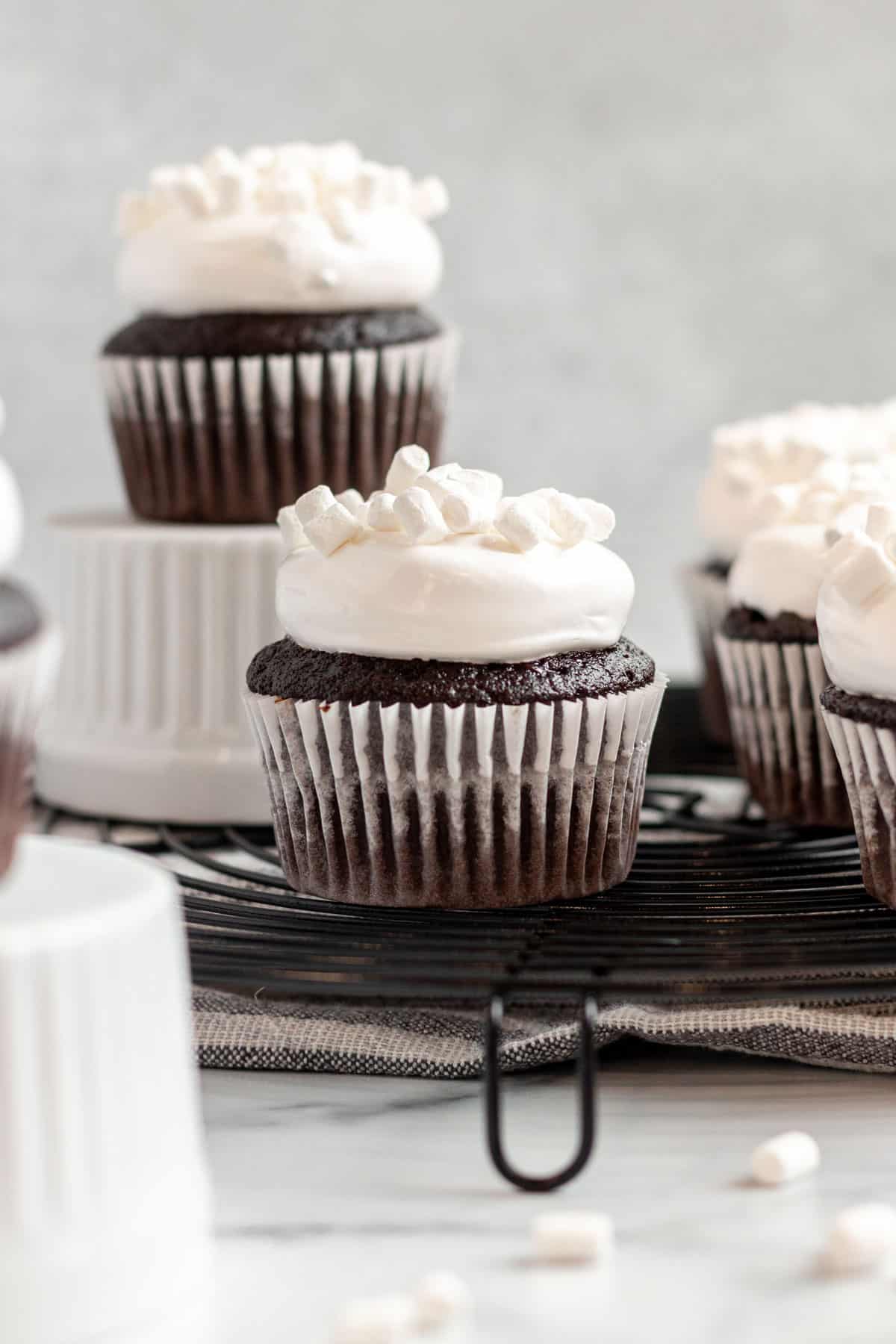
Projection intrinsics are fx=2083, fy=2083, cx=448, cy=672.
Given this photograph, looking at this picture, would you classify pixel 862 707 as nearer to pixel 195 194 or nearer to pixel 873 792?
pixel 873 792

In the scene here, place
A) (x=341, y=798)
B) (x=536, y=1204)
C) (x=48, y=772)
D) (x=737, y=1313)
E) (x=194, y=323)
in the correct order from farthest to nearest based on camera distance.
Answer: (x=48, y=772) → (x=194, y=323) → (x=341, y=798) → (x=536, y=1204) → (x=737, y=1313)

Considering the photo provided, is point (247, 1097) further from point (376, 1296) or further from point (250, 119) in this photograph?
point (250, 119)

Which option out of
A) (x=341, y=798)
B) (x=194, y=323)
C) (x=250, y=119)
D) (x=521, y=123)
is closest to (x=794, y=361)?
(x=521, y=123)

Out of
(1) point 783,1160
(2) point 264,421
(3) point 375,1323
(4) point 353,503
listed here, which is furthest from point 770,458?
(3) point 375,1323

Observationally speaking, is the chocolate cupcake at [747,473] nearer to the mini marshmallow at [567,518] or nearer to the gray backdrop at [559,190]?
the mini marshmallow at [567,518]

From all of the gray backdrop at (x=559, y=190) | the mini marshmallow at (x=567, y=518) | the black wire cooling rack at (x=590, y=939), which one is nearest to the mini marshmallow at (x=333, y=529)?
the mini marshmallow at (x=567, y=518)

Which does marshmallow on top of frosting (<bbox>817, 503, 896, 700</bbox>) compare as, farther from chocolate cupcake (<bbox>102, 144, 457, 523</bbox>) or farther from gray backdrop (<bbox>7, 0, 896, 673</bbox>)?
gray backdrop (<bbox>7, 0, 896, 673</bbox>)

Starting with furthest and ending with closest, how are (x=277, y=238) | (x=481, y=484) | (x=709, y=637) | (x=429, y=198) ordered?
(x=709, y=637), (x=429, y=198), (x=277, y=238), (x=481, y=484)
